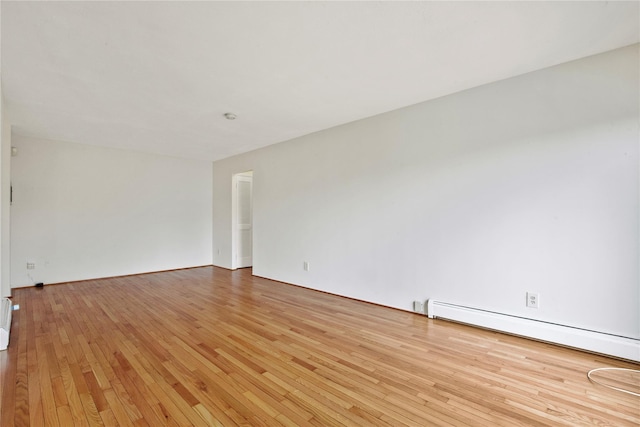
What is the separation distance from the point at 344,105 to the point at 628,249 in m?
2.82

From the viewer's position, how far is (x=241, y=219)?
6168 millimetres

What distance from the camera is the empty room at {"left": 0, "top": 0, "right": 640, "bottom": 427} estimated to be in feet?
5.70

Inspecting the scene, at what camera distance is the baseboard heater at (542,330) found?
213cm

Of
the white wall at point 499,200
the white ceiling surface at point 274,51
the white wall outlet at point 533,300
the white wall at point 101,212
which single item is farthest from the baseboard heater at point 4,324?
the white wall outlet at point 533,300

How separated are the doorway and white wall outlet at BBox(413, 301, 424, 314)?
401 centimetres

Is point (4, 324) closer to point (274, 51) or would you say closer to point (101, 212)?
point (101, 212)

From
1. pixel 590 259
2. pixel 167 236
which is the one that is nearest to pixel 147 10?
pixel 590 259

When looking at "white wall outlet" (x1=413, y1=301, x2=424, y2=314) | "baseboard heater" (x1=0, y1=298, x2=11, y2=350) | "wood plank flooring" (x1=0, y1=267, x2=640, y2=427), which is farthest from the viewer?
"white wall outlet" (x1=413, y1=301, x2=424, y2=314)

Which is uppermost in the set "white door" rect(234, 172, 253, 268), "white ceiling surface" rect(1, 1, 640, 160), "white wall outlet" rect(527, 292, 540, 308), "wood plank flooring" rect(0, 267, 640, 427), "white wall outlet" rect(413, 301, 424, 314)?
"white ceiling surface" rect(1, 1, 640, 160)

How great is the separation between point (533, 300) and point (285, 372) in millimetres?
2250

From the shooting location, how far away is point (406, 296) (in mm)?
3314

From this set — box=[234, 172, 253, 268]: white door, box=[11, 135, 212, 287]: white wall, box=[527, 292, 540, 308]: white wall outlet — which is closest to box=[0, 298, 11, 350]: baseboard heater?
box=[11, 135, 212, 287]: white wall

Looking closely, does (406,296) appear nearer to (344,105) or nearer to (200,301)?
(344,105)

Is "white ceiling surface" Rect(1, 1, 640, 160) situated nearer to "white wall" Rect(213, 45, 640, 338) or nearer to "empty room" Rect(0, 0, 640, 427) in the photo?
"empty room" Rect(0, 0, 640, 427)
